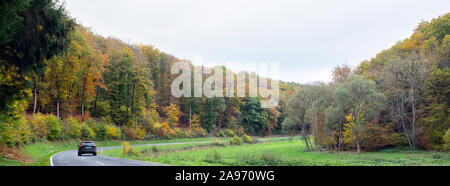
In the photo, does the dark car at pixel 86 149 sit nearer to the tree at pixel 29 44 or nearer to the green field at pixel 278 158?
the green field at pixel 278 158

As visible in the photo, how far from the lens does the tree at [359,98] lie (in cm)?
3909

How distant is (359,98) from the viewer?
39.9 m

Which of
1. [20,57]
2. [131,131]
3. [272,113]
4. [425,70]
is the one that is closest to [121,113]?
[131,131]

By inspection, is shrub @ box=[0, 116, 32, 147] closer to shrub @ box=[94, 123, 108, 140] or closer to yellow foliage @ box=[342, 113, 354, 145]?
shrub @ box=[94, 123, 108, 140]

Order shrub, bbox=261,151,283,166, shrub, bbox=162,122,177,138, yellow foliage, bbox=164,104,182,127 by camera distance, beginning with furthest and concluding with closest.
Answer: yellow foliage, bbox=164,104,182,127 → shrub, bbox=162,122,177,138 → shrub, bbox=261,151,283,166

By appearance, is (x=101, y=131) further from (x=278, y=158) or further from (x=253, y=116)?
(x=253, y=116)

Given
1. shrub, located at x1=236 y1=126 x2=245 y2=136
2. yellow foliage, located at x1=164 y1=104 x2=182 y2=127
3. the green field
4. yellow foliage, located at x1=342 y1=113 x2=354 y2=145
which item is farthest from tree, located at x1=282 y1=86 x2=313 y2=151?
shrub, located at x1=236 y1=126 x2=245 y2=136

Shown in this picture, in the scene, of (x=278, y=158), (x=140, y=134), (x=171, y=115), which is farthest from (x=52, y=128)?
(x=171, y=115)

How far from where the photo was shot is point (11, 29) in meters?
13.0

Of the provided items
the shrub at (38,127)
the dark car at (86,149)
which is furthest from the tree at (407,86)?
the shrub at (38,127)

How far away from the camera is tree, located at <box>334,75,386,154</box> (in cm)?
3909

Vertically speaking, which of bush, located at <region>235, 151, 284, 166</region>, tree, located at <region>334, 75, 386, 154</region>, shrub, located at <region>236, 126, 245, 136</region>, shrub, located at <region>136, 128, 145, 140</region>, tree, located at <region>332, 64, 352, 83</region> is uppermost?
tree, located at <region>332, 64, 352, 83</region>
